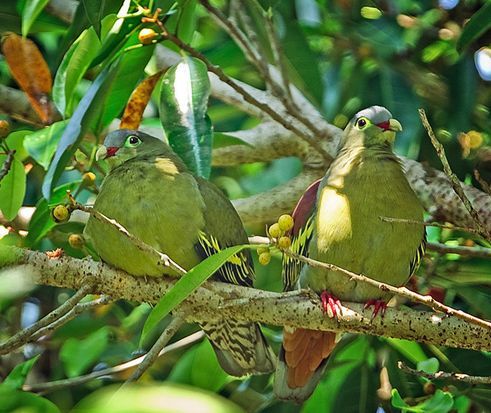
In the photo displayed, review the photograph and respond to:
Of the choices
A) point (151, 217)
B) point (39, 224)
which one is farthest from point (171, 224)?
point (39, 224)

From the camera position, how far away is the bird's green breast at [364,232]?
278 centimetres

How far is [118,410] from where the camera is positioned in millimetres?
724

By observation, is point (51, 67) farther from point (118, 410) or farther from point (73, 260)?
point (118, 410)

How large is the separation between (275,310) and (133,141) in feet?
3.85

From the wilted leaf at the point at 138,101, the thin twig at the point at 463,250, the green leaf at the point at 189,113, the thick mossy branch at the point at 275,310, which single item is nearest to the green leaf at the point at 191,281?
the thick mossy branch at the point at 275,310

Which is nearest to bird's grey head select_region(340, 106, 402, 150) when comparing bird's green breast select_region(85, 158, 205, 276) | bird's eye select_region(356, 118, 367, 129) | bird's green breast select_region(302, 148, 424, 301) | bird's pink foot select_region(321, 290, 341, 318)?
bird's eye select_region(356, 118, 367, 129)

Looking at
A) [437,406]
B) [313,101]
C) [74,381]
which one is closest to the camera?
[437,406]

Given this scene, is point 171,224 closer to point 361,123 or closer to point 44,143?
point 44,143

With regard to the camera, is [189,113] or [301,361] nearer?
[189,113]

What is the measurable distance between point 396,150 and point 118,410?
9.05 feet

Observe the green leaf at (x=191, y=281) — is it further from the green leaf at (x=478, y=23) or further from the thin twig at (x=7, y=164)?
the green leaf at (x=478, y=23)

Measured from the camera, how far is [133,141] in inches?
131

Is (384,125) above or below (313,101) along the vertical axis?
above

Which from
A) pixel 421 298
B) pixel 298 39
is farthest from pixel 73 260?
pixel 298 39
